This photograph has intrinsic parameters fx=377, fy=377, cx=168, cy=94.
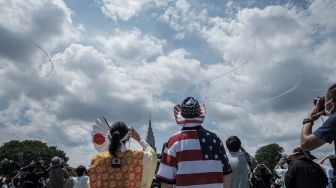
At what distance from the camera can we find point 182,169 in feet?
14.7

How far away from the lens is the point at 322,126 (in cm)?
343

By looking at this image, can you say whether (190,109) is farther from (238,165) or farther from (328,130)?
(238,165)

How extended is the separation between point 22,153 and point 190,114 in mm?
92360

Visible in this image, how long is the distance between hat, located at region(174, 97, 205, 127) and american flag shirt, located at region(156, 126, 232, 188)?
0.09m

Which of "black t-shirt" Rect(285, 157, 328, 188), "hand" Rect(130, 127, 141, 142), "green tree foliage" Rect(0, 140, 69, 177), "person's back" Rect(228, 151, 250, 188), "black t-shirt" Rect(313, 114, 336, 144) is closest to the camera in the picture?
"black t-shirt" Rect(313, 114, 336, 144)

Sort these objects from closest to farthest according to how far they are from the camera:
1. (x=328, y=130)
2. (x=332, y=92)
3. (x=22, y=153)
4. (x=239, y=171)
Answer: (x=328, y=130) → (x=332, y=92) → (x=239, y=171) → (x=22, y=153)

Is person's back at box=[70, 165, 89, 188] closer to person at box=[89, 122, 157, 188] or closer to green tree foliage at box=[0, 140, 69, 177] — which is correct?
person at box=[89, 122, 157, 188]

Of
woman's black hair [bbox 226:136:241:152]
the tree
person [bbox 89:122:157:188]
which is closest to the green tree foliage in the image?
the tree

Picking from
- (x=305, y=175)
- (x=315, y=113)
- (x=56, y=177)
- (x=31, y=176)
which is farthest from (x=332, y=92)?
(x=31, y=176)

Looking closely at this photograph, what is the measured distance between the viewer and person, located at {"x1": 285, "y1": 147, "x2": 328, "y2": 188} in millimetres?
6645

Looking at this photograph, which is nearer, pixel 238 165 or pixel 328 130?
pixel 328 130

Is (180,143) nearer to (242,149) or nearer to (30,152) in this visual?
(242,149)

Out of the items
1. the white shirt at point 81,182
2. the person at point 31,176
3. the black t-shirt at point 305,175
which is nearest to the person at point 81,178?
the white shirt at point 81,182

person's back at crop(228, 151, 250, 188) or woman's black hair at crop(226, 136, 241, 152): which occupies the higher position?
woman's black hair at crop(226, 136, 241, 152)
